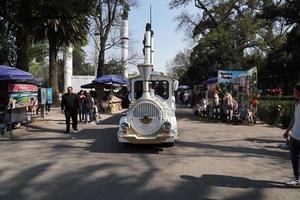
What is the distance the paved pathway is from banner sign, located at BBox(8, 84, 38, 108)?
213 centimetres

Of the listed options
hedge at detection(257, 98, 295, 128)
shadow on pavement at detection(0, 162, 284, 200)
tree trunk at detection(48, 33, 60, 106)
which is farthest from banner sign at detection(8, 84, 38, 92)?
tree trunk at detection(48, 33, 60, 106)

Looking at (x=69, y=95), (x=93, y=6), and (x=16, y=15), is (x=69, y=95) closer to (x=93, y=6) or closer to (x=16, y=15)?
(x=93, y=6)

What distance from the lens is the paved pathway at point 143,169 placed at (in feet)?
27.4

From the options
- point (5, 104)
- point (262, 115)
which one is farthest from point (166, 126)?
point (262, 115)

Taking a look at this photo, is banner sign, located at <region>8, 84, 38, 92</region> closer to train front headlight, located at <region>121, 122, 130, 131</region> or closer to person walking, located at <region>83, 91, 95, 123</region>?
person walking, located at <region>83, 91, 95, 123</region>

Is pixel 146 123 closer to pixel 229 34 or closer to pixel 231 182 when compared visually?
pixel 231 182

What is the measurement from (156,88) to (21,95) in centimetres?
616

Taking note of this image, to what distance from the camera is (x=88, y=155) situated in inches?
496

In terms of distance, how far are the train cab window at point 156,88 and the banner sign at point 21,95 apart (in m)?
4.84

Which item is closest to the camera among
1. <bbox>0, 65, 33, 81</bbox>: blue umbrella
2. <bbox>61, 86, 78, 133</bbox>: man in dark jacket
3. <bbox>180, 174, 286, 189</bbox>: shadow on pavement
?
<bbox>180, 174, 286, 189</bbox>: shadow on pavement

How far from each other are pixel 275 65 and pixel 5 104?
143 feet

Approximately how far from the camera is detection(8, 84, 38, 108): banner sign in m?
18.6

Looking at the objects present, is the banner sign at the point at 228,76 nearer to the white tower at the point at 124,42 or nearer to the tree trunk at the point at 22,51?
the tree trunk at the point at 22,51

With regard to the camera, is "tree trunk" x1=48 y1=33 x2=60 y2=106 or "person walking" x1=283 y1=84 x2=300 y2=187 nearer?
"person walking" x1=283 y1=84 x2=300 y2=187
